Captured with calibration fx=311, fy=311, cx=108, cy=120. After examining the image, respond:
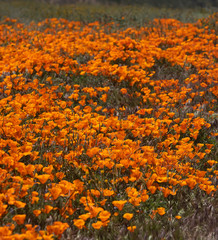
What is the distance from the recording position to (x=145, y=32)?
849cm

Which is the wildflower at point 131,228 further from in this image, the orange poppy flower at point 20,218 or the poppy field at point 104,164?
the orange poppy flower at point 20,218

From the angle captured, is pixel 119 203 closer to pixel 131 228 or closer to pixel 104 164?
pixel 131 228

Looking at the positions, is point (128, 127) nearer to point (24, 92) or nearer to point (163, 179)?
point (163, 179)

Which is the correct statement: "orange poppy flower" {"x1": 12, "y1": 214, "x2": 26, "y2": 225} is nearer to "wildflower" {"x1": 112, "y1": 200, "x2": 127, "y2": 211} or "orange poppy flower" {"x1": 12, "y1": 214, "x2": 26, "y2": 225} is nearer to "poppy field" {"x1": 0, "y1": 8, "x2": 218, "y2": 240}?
"poppy field" {"x1": 0, "y1": 8, "x2": 218, "y2": 240}

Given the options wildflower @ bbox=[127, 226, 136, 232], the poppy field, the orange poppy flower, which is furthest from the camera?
the poppy field

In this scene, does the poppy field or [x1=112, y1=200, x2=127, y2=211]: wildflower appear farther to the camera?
the poppy field

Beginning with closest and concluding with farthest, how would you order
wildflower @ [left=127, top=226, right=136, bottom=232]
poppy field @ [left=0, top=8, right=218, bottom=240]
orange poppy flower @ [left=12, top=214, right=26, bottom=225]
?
1. orange poppy flower @ [left=12, top=214, right=26, bottom=225]
2. wildflower @ [left=127, top=226, right=136, bottom=232]
3. poppy field @ [left=0, top=8, right=218, bottom=240]

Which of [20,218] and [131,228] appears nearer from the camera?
[20,218]

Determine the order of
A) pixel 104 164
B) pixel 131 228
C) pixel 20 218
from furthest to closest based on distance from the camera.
→ pixel 104 164 < pixel 131 228 < pixel 20 218

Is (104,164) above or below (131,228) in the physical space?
above

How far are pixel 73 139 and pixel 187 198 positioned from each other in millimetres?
1326

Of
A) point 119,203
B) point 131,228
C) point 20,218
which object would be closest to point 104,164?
point 119,203

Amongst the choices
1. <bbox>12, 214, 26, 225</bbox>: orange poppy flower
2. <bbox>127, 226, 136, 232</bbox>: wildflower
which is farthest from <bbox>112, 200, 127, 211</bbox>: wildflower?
<bbox>12, 214, 26, 225</bbox>: orange poppy flower

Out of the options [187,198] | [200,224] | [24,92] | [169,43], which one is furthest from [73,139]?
[169,43]
